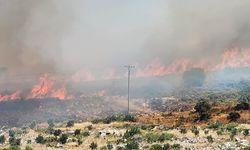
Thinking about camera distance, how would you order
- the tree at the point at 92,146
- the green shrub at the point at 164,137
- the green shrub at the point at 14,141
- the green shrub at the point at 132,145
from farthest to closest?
1. the green shrub at the point at 14,141
2. the green shrub at the point at 164,137
3. the tree at the point at 92,146
4. the green shrub at the point at 132,145

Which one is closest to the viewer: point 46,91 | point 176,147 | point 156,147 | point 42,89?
point 156,147

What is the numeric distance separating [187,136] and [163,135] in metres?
3.44

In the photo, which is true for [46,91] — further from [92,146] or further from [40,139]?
[92,146]

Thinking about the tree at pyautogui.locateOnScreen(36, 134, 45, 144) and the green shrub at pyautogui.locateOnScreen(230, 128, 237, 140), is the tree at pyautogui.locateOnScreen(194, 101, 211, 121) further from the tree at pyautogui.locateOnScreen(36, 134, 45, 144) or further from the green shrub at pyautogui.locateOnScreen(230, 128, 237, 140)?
the tree at pyautogui.locateOnScreen(36, 134, 45, 144)

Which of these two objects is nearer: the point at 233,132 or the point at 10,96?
the point at 233,132

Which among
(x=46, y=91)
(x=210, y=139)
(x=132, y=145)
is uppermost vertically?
(x=46, y=91)

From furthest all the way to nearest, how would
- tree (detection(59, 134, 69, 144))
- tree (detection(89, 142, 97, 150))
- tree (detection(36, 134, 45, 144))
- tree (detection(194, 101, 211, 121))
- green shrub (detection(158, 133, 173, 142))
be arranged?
tree (detection(194, 101, 211, 121)) → tree (detection(36, 134, 45, 144)) → tree (detection(59, 134, 69, 144)) → green shrub (detection(158, 133, 173, 142)) → tree (detection(89, 142, 97, 150))

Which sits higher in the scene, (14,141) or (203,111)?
(203,111)

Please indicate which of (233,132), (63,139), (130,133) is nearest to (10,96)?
(63,139)

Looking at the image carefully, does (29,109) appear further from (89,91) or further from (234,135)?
(234,135)

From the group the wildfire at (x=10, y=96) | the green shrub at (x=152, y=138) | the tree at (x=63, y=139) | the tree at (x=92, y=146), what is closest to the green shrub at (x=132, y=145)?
the green shrub at (x=152, y=138)

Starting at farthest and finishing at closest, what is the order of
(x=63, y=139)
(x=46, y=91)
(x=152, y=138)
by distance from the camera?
(x=46, y=91) < (x=63, y=139) < (x=152, y=138)

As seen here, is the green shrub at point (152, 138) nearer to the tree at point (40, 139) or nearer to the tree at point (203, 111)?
the tree at point (40, 139)

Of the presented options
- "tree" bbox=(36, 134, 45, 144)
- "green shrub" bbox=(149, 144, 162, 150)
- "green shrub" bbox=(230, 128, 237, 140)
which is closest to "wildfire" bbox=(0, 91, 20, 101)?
"tree" bbox=(36, 134, 45, 144)
